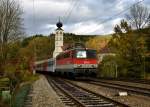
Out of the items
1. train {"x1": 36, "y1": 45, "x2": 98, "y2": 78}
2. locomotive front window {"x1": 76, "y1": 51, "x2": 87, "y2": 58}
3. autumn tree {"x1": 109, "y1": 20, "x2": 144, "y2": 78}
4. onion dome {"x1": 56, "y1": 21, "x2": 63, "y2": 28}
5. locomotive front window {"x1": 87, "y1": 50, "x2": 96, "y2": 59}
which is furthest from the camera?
onion dome {"x1": 56, "y1": 21, "x2": 63, "y2": 28}

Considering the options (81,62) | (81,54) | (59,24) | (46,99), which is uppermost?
(59,24)

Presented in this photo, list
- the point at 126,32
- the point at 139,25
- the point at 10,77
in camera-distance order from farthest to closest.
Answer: the point at 139,25 → the point at 126,32 → the point at 10,77

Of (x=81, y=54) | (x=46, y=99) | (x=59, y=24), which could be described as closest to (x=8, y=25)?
(x=81, y=54)

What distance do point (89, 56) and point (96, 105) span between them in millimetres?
24385

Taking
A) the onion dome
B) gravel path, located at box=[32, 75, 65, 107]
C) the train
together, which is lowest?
gravel path, located at box=[32, 75, 65, 107]

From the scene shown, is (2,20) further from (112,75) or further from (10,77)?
(10,77)

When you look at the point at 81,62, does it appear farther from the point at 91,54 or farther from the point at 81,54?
the point at 91,54

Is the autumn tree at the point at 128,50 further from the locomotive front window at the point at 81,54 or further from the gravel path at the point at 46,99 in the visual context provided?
the gravel path at the point at 46,99

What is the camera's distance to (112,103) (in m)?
16.5

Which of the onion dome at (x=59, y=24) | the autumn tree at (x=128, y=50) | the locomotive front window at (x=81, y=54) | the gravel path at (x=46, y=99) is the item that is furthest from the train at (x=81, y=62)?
the onion dome at (x=59, y=24)

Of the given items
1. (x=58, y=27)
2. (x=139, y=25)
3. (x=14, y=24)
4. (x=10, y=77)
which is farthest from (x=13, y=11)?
(x=58, y=27)

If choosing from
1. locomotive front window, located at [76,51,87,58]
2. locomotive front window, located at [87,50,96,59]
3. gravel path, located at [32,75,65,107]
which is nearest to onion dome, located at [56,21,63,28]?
locomotive front window, located at [87,50,96,59]

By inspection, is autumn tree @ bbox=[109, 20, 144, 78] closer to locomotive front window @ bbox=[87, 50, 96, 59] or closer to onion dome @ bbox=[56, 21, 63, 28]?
locomotive front window @ bbox=[87, 50, 96, 59]

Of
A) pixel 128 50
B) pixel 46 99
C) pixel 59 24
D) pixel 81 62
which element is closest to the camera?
pixel 46 99
